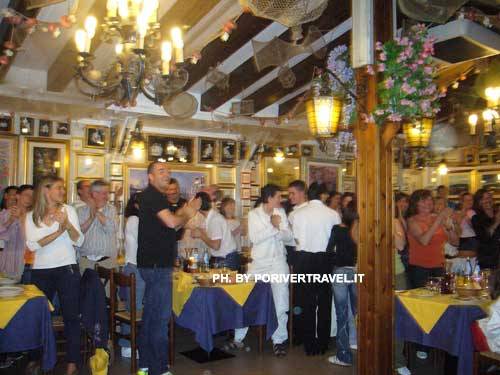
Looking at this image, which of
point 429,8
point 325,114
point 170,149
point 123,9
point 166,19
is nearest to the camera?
point 123,9

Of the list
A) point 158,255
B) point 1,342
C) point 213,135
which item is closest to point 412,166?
point 213,135

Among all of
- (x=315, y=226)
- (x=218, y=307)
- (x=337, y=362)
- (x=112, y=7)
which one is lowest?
(x=337, y=362)

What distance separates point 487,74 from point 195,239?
14.5 ft

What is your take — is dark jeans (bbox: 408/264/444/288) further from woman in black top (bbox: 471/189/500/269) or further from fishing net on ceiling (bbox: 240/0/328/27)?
fishing net on ceiling (bbox: 240/0/328/27)

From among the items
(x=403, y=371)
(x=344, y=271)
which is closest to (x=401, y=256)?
Answer: (x=344, y=271)

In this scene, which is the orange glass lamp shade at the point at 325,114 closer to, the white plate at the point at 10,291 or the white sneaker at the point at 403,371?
the white sneaker at the point at 403,371

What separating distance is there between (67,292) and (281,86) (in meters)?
4.72

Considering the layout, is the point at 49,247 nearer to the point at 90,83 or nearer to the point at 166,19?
the point at 90,83

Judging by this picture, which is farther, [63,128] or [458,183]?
[458,183]

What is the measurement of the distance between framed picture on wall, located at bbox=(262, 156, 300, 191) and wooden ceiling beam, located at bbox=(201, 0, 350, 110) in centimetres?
222

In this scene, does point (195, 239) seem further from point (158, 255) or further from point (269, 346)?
point (158, 255)

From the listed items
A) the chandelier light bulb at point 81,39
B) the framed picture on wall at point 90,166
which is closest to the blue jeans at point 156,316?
the chandelier light bulb at point 81,39

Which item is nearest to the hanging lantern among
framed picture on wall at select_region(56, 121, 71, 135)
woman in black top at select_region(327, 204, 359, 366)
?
woman in black top at select_region(327, 204, 359, 366)

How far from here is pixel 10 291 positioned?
3.59 m
